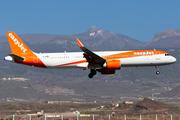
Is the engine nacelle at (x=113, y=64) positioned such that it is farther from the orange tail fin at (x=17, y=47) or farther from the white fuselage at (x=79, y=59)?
the orange tail fin at (x=17, y=47)

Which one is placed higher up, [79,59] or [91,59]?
[79,59]

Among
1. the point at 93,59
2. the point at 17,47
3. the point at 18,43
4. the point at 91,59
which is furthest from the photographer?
the point at 18,43

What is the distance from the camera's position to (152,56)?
67.7m

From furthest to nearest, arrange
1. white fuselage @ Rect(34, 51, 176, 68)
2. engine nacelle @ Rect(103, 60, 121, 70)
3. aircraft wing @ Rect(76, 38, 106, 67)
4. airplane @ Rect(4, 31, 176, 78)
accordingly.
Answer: white fuselage @ Rect(34, 51, 176, 68)
airplane @ Rect(4, 31, 176, 78)
engine nacelle @ Rect(103, 60, 121, 70)
aircraft wing @ Rect(76, 38, 106, 67)

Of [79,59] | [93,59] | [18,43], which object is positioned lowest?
[93,59]

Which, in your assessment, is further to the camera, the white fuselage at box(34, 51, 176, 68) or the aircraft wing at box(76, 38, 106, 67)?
the white fuselage at box(34, 51, 176, 68)

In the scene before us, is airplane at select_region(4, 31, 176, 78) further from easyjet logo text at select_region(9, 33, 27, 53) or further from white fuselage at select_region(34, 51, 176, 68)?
easyjet logo text at select_region(9, 33, 27, 53)

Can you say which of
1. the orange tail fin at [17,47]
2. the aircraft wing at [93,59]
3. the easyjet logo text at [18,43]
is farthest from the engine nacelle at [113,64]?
the easyjet logo text at [18,43]

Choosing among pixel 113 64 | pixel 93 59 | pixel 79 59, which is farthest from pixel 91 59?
pixel 113 64

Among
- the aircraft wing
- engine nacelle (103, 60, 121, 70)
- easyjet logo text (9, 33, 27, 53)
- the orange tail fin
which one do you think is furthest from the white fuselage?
easyjet logo text (9, 33, 27, 53)

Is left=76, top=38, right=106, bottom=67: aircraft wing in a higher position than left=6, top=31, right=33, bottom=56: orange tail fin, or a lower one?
lower

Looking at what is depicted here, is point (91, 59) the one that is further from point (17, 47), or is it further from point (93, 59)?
point (17, 47)

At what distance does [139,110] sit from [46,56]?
105 metres

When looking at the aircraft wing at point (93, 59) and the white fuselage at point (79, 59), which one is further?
the white fuselage at point (79, 59)
